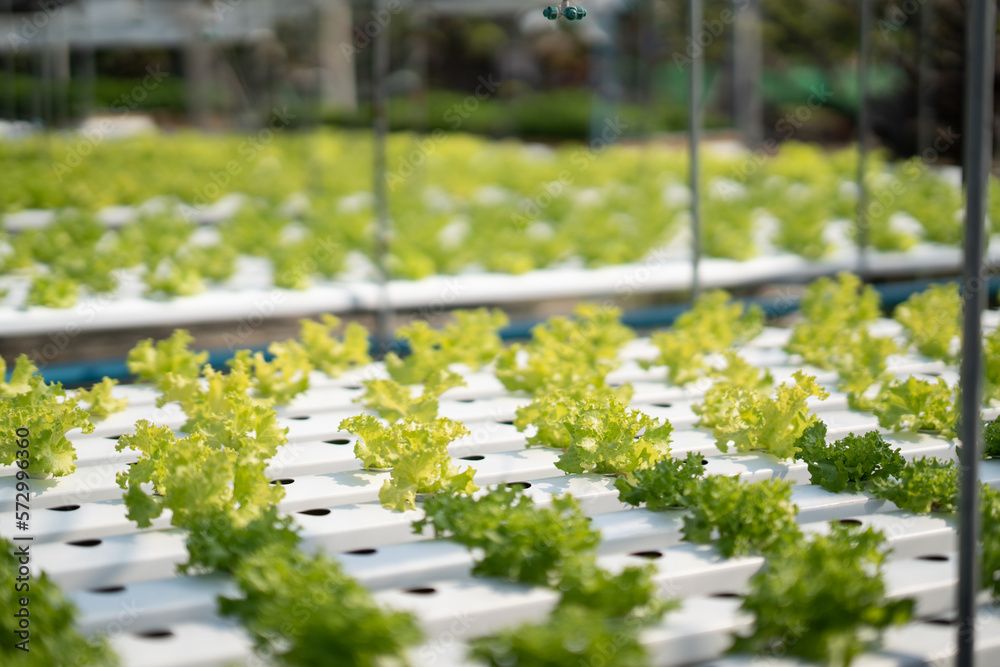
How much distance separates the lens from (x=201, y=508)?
2.99 meters

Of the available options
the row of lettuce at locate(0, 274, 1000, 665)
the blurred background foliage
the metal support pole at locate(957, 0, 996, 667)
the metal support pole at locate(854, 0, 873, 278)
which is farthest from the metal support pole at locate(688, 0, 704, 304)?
the blurred background foliage

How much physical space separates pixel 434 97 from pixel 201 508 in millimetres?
25602

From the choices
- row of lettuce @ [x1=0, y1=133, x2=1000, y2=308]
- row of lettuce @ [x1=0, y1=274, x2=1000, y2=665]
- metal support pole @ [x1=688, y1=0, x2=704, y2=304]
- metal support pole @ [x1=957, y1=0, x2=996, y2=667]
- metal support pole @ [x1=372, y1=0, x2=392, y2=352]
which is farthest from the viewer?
row of lettuce @ [x1=0, y1=133, x2=1000, y2=308]

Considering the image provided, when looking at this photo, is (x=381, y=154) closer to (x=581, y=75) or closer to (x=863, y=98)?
(x=863, y=98)

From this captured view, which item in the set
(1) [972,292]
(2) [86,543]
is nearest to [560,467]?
(2) [86,543]

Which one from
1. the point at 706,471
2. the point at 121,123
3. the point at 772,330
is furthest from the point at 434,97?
the point at 706,471

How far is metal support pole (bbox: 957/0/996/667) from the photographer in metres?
2.21

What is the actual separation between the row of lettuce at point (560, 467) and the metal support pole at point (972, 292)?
21cm

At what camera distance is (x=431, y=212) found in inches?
384

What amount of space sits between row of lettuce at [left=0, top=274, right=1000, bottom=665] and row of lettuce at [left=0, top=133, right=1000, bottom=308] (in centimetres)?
233

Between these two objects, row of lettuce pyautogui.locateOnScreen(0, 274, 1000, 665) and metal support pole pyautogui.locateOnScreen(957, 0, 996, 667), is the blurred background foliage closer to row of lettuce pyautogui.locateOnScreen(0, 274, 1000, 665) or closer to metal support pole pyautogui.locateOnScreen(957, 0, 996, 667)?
row of lettuce pyautogui.locateOnScreen(0, 274, 1000, 665)

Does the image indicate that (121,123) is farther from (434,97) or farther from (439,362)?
(439,362)

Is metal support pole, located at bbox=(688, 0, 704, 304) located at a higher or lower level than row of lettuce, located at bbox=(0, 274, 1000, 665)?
Result: higher

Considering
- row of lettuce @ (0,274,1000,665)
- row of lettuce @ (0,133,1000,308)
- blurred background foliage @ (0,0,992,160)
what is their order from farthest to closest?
1. blurred background foliage @ (0,0,992,160)
2. row of lettuce @ (0,133,1000,308)
3. row of lettuce @ (0,274,1000,665)
